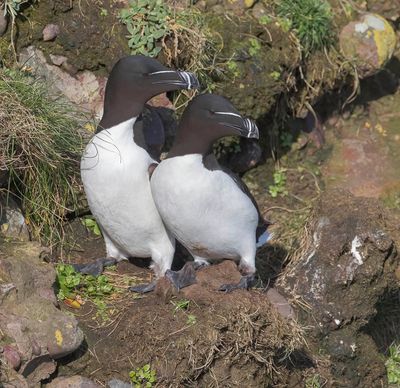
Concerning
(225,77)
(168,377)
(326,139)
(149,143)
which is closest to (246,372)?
(168,377)

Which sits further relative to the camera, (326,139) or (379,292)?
(326,139)

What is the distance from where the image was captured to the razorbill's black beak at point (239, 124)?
745cm

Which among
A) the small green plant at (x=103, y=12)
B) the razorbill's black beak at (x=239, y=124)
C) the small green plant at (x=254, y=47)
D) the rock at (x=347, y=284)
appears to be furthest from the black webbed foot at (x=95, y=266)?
the small green plant at (x=254, y=47)

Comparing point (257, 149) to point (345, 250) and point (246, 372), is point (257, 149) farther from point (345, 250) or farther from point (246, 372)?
point (246, 372)

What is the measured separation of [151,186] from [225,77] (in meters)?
2.15

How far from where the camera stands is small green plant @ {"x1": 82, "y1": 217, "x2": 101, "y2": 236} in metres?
8.73

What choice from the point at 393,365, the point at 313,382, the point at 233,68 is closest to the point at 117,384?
the point at 313,382

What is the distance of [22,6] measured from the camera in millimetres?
8953

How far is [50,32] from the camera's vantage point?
898 centimetres

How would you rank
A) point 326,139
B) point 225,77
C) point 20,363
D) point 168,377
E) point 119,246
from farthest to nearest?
point 326,139
point 225,77
point 119,246
point 168,377
point 20,363

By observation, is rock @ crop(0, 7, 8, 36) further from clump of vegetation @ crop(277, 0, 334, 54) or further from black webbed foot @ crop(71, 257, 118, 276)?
clump of vegetation @ crop(277, 0, 334, 54)

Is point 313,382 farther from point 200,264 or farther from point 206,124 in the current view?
point 206,124

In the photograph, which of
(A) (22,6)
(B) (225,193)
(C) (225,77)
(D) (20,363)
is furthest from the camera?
(C) (225,77)

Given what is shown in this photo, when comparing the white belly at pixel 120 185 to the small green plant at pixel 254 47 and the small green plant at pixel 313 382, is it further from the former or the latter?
the small green plant at pixel 254 47
